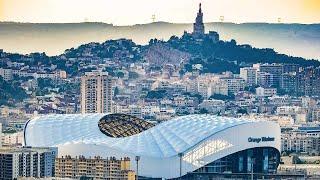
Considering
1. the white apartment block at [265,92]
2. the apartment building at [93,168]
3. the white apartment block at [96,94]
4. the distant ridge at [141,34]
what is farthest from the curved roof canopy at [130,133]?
the distant ridge at [141,34]

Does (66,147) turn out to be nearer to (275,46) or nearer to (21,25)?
(21,25)

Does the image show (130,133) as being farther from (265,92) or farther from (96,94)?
(265,92)

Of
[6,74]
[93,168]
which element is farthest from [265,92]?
[93,168]

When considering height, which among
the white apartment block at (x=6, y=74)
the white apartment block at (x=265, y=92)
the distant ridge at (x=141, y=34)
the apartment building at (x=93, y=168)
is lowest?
the apartment building at (x=93, y=168)

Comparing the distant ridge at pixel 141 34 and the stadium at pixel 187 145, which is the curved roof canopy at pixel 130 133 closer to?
the stadium at pixel 187 145

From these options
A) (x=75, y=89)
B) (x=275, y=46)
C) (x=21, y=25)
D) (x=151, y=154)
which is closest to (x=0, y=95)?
(x=75, y=89)

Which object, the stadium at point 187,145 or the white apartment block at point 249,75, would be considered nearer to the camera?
the stadium at point 187,145
